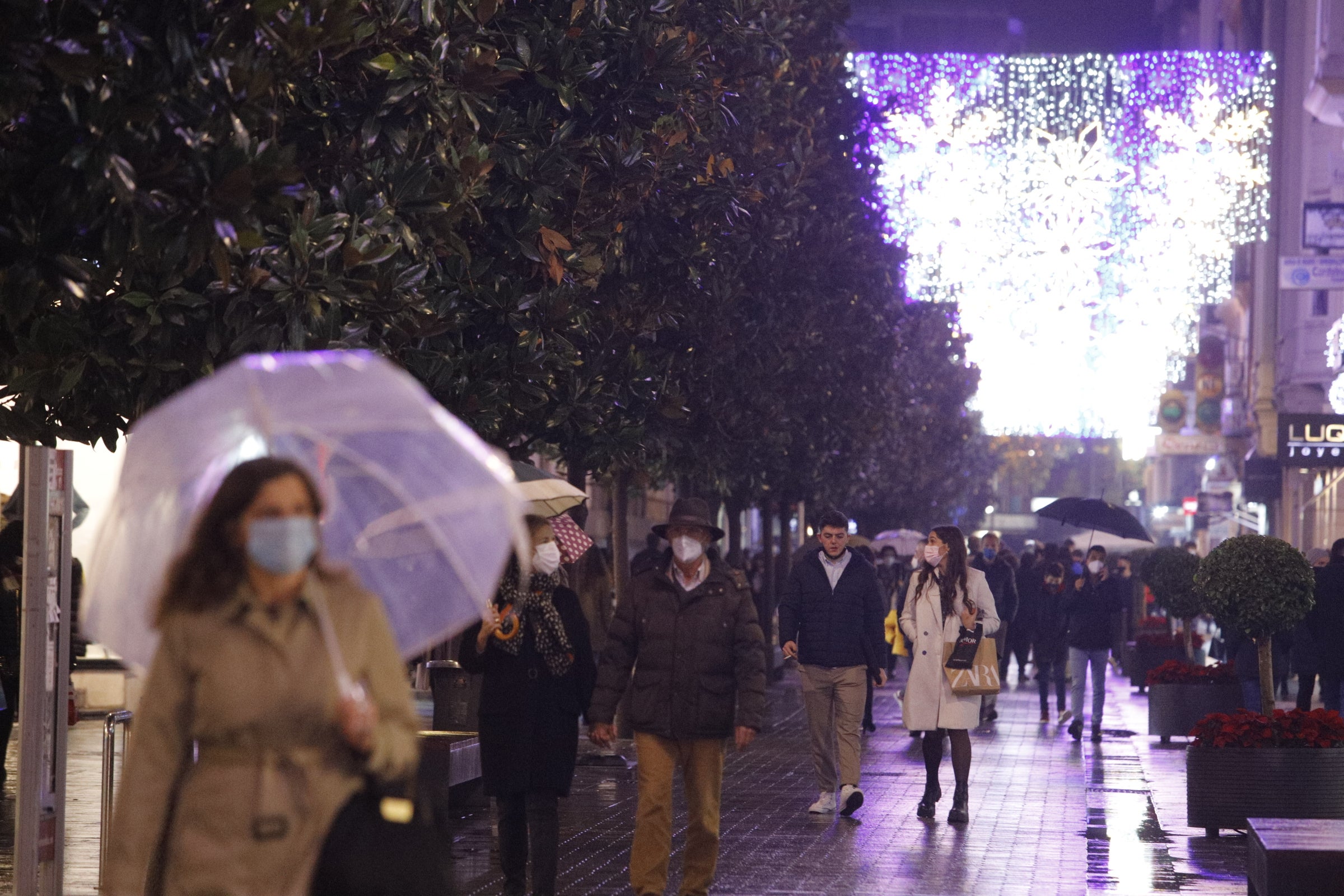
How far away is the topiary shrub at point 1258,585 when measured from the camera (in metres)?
14.3

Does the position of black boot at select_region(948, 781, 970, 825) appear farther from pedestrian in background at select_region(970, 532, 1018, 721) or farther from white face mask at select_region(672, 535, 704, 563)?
pedestrian in background at select_region(970, 532, 1018, 721)

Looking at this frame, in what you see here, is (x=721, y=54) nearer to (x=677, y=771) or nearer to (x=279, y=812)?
(x=677, y=771)

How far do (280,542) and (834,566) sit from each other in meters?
10.0

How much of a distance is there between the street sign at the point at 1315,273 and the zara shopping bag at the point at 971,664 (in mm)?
14071

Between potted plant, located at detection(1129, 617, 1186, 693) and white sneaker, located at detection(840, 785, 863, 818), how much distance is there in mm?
14020

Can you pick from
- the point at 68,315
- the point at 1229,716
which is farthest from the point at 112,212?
the point at 1229,716

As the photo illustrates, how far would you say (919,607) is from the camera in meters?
14.0

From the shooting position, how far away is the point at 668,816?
9.45m

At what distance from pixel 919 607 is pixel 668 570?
14.2 ft

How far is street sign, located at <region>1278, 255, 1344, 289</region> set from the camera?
1029 inches

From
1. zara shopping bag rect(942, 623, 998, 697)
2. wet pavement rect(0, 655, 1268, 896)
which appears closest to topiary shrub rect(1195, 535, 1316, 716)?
wet pavement rect(0, 655, 1268, 896)

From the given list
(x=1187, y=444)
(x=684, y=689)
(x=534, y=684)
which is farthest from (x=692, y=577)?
(x=1187, y=444)

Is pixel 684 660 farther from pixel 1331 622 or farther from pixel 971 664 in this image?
pixel 1331 622

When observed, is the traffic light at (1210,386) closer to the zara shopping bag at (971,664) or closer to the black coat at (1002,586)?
the black coat at (1002,586)
